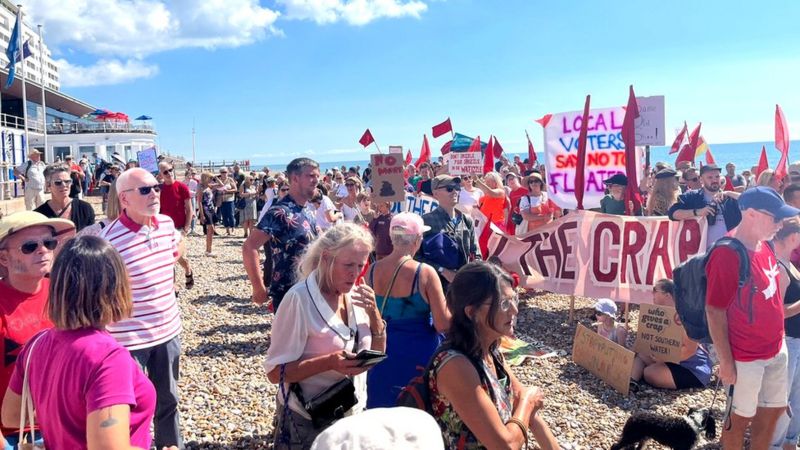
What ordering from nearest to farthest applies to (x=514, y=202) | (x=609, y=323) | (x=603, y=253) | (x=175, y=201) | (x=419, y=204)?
(x=609, y=323)
(x=603, y=253)
(x=419, y=204)
(x=175, y=201)
(x=514, y=202)

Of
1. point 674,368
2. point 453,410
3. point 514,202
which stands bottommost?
point 674,368

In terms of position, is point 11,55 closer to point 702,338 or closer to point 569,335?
point 569,335

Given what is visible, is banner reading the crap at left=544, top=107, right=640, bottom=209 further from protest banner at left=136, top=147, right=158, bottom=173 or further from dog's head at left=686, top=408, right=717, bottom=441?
protest banner at left=136, top=147, right=158, bottom=173

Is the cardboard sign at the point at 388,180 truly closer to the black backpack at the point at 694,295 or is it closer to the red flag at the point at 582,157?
the red flag at the point at 582,157

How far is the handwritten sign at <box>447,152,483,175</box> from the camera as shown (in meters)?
11.5

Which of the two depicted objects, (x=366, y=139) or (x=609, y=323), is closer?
(x=609, y=323)

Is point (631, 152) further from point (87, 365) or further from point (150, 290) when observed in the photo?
point (87, 365)

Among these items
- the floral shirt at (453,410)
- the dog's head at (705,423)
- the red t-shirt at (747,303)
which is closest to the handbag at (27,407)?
the floral shirt at (453,410)

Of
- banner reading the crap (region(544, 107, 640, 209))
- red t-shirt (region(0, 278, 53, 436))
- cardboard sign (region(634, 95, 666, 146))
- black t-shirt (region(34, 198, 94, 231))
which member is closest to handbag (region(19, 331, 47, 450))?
red t-shirt (region(0, 278, 53, 436))

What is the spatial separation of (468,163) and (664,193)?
16.9 ft

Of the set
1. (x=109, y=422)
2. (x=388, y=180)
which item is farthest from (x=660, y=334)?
(x=109, y=422)

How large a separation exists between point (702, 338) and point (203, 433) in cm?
370

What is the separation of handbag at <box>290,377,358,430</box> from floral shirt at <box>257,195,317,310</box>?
6.07 ft

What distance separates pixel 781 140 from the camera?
796 cm
